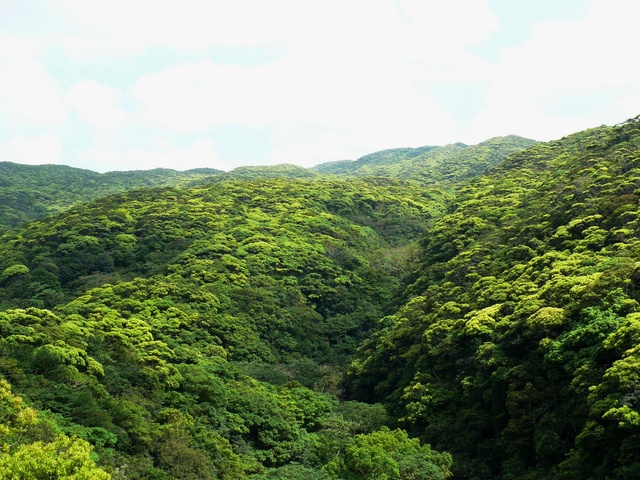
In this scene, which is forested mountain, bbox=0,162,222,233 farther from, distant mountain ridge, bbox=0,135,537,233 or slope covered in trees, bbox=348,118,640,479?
slope covered in trees, bbox=348,118,640,479

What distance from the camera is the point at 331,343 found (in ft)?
161

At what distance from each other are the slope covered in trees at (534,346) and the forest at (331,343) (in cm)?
10

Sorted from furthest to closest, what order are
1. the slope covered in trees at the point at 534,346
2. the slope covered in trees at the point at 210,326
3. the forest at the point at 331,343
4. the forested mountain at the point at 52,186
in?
the forested mountain at the point at 52,186, the slope covered in trees at the point at 210,326, the forest at the point at 331,343, the slope covered in trees at the point at 534,346

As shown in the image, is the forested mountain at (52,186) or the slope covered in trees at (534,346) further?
the forested mountain at (52,186)

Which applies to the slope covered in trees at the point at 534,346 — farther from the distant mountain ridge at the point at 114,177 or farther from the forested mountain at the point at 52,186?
the forested mountain at the point at 52,186

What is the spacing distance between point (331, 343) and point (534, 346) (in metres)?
26.4

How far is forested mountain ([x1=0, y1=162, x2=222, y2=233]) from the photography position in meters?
101

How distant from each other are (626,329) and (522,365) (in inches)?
213

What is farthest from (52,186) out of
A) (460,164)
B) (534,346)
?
(534,346)

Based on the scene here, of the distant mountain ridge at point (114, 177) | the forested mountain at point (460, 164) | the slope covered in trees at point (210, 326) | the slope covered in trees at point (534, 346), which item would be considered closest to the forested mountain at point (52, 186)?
the distant mountain ridge at point (114, 177)

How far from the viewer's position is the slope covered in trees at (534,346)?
18375 mm

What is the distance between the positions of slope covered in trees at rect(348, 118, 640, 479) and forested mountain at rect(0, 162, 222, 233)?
225 feet

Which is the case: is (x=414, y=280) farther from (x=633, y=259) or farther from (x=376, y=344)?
(x=633, y=259)

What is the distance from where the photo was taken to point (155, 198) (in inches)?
3039
